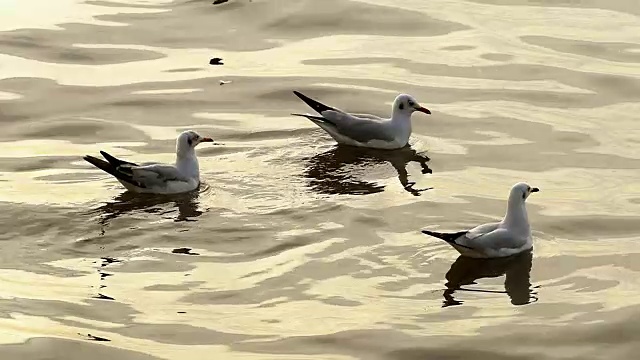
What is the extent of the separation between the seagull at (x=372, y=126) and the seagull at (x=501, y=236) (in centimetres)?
304

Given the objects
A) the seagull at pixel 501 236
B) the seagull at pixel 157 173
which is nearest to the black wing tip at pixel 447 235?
the seagull at pixel 501 236

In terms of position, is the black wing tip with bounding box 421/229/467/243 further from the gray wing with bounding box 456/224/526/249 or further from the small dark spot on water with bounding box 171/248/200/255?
the small dark spot on water with bounding box 171/248/200/255

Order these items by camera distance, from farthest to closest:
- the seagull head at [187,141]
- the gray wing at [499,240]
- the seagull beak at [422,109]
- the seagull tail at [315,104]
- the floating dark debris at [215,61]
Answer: the floating dark debris at [215,61]
the seagull tail at [315,104]
the seagull beak at [422,109]
the seagull head at [187,141]
the gray wing at [499,240]

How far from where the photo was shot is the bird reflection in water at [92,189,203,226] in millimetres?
11109

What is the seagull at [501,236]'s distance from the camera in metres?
9.84

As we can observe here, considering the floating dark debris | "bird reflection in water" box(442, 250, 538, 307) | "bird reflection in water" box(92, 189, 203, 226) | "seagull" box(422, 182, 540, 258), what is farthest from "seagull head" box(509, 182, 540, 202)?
the floating dark debris

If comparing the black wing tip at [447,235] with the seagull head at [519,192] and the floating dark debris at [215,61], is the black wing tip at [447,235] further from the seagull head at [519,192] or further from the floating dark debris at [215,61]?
the floating dark debris at [215,61]

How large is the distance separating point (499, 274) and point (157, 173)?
348 centimetres

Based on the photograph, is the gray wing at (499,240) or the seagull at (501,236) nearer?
the seagull at (501,236)

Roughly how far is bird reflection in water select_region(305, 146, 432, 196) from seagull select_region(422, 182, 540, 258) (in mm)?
1571

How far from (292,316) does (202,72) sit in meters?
7.08

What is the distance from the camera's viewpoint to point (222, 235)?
10.5m

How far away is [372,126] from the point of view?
522 inches

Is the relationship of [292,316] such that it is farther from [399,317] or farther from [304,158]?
[304,158]
